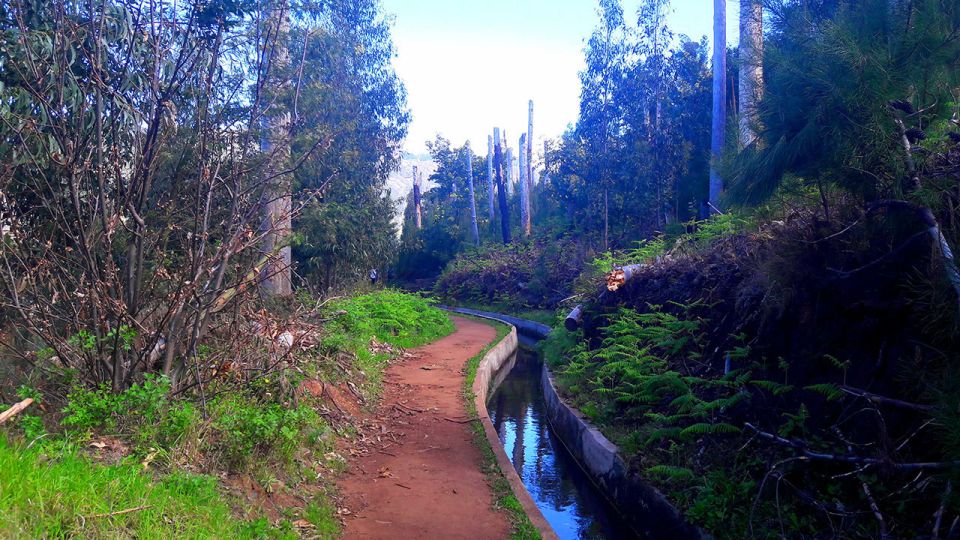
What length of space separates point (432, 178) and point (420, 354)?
36138 millimetres

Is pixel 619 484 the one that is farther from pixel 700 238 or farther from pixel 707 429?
pixel 700 238

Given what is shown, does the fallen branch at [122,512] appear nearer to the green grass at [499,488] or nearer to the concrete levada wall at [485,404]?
the green grass at [499,488]

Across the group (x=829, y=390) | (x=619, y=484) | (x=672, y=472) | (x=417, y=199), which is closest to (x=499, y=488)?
(x=619, y=484)

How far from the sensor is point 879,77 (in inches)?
210

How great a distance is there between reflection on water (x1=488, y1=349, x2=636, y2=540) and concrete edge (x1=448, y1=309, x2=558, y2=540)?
470 millimetres

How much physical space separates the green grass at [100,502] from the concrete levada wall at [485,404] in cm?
237

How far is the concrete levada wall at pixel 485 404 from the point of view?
20.0 feet

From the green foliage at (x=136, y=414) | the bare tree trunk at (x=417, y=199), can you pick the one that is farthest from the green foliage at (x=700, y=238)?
the bare tree trunk at (x=417, y=199)

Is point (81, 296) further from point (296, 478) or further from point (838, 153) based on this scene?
point (838, 153)

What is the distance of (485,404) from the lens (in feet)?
38.0

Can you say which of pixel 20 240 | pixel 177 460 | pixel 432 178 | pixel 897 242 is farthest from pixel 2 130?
pixel 432 178

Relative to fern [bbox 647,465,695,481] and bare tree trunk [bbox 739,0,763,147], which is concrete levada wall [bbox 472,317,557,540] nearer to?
fern [bbox 647,465,695,481]

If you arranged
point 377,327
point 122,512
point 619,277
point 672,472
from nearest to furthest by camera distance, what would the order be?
point 122,512 < point 672,472 < point 619,277 < point 377,327

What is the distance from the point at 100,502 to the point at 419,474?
12.6ft
